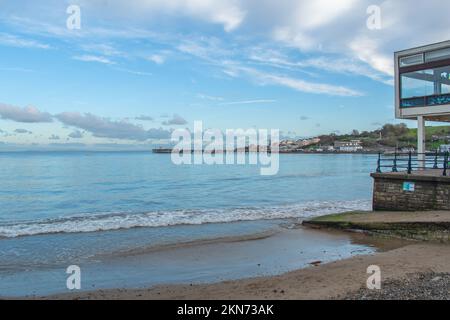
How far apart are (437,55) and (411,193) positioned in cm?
886

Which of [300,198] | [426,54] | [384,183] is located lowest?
[300,198]

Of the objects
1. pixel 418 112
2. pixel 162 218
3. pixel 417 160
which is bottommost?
pixel 162 218

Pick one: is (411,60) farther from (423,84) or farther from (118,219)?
(118,219)

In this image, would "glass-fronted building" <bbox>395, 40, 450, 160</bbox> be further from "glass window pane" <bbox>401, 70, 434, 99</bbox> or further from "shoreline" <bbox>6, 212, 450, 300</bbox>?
"shoreline" <bbox>6, 212, 450, 300</bbox>

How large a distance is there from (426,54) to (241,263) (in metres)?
16.8

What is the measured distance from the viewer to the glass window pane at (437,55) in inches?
830

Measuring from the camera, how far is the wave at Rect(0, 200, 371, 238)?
729 inches

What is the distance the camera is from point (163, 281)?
10.1 metres

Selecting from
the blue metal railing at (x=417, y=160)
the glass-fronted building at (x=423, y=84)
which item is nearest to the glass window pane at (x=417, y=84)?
the glass-fronted building at (x=423, y=84)

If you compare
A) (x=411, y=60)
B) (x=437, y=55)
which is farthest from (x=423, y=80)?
(x=437, y=55)

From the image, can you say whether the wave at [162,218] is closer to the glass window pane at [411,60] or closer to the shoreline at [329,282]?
the shoreline at [329,282]

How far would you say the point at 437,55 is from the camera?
70.4 ft
